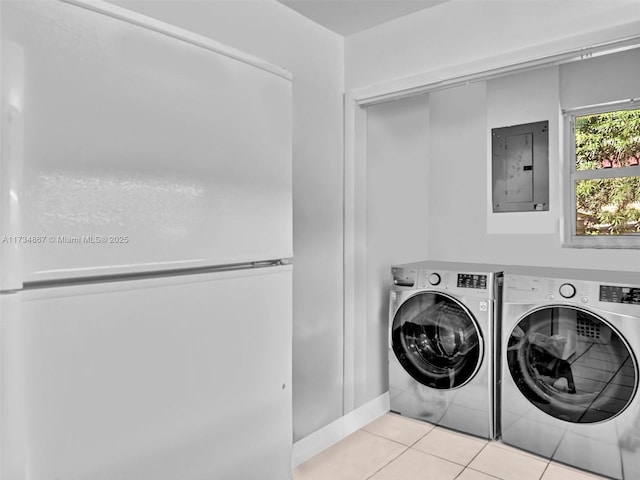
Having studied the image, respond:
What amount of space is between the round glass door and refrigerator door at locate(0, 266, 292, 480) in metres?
1.82

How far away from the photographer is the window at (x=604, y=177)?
9.42ft

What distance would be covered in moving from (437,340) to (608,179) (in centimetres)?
166

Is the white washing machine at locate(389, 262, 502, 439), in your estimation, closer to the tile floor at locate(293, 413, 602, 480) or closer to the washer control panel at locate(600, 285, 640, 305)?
the tile floor at locate(293, 413, 602, 480)

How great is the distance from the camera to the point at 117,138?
2.23 feet

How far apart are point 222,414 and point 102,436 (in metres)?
0.23

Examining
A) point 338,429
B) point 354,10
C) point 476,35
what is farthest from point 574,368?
point 354,10

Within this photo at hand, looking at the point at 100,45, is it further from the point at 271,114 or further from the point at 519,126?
the point at 519,126

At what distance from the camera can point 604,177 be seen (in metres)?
2.98

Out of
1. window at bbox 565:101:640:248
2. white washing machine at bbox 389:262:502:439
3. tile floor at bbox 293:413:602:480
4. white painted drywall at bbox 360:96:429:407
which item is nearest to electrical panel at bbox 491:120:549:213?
window at bbox 565:101:640:248

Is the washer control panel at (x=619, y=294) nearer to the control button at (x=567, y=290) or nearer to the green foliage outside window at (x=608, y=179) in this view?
the control button at (x=567, y=290)

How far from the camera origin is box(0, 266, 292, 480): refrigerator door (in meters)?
0.59

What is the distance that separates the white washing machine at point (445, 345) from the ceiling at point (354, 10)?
149cm

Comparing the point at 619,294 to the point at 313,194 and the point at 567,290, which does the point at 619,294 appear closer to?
the point at 567,290

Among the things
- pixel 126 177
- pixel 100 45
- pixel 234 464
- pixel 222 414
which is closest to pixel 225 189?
pixel 126 177
